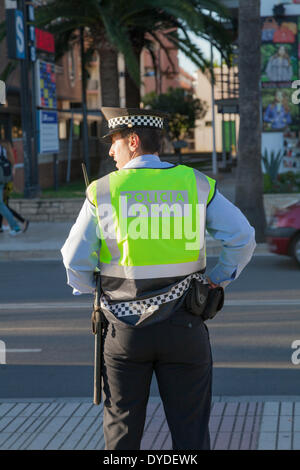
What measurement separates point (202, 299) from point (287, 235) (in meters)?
8.74

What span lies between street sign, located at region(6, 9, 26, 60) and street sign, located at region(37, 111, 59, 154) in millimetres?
2034

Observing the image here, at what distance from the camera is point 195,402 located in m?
3.74

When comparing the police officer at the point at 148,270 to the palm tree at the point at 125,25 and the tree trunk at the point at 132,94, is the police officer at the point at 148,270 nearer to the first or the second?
the palm tree at the point at 125,25

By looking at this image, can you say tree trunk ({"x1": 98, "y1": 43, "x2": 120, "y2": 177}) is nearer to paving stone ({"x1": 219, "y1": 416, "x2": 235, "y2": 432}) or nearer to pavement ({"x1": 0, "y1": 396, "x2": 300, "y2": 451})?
pavement ({"x1": 0, "y1": 396, "x2": 300, "y2": 451})

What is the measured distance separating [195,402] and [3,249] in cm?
1151

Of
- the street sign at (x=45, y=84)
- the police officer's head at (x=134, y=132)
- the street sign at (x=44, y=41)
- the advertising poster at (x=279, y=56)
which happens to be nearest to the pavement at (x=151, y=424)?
the police officer's head at (x=134, y=132)

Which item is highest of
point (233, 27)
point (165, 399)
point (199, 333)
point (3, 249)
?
point (233, 27)

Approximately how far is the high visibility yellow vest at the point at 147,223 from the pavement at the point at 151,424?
64.8 inches

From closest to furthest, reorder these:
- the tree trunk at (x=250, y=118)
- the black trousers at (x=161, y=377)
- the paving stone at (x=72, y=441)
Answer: the black trousers at (x=161, y=377)
the paving stone at (x=72, y=441)
the tree trunk at (x=250, y=118)

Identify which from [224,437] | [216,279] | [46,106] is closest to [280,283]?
[224,437]

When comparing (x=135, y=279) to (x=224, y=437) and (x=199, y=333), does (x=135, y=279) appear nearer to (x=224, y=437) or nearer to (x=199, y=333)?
(x=199, y=333)

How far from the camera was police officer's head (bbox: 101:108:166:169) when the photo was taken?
3795 millimetres

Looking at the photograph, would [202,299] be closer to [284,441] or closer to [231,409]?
[284,441]

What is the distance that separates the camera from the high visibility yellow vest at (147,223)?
12.2 feet
